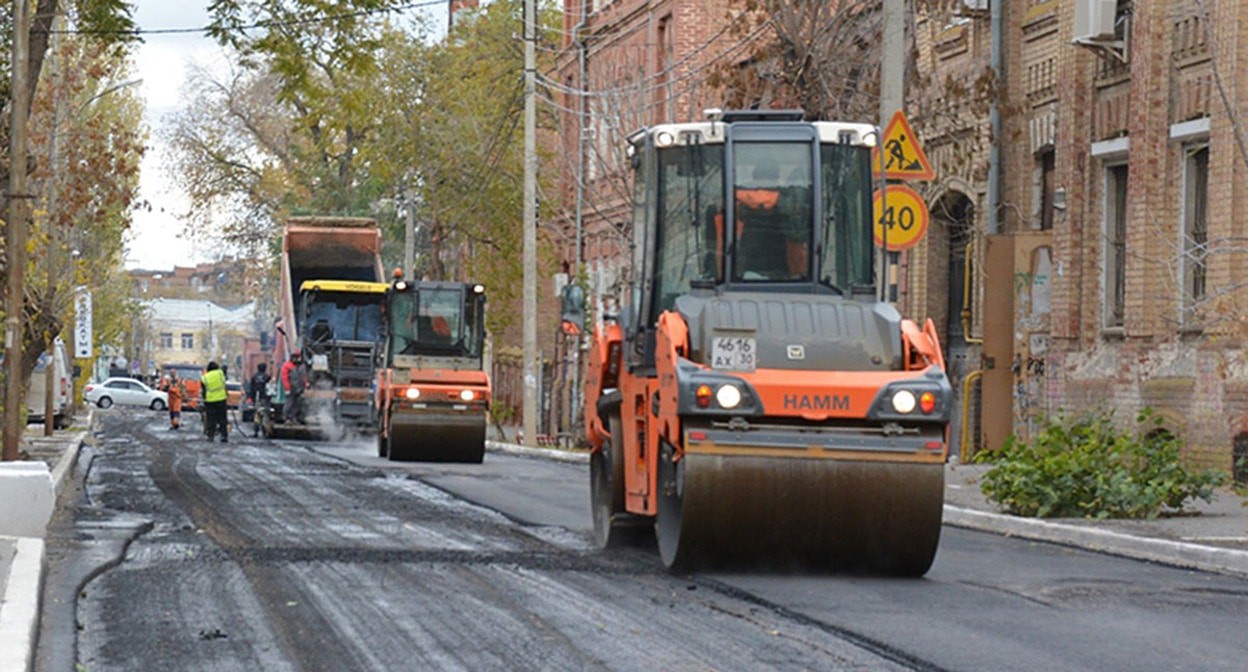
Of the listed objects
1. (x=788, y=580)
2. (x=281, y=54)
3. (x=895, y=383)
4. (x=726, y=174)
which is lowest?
(x=788, y=580)

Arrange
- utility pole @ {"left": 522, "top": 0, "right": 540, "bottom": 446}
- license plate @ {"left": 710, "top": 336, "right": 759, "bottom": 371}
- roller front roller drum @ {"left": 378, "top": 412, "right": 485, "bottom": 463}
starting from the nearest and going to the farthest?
1. license plate @ {"left": 710, "top": 336, "right": 759, "bottom": 371}
2. roller front roller drum @ {"left": 378, "top": 412, "right": 485, "bottom": 463}
3. utility pole @ {"left": 522, "top": 0, "right": 540, "bottom": 446}

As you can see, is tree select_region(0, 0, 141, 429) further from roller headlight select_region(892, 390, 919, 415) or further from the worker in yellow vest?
roller headlight select_region(892, 390, 919, 415)

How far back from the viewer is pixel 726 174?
1428cm

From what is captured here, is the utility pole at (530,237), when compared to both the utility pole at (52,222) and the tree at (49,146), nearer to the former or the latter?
the tree at (49,146)

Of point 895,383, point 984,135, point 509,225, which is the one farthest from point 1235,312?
point 509,225

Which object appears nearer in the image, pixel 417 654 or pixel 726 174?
pixel 417 654

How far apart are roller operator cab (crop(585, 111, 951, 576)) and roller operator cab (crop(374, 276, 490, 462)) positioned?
1699cm

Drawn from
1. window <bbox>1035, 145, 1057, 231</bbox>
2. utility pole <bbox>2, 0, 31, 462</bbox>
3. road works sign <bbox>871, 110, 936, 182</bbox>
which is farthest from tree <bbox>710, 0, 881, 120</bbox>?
utility pole <bbox>2, 0, 31, 462</bbox>

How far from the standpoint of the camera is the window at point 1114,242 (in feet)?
85.7

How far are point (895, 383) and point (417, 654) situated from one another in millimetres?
4325

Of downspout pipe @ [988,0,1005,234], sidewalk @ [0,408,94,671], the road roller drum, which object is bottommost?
the road roller drum

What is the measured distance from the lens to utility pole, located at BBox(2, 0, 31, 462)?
23.7m

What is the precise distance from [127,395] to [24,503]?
80.6 metres

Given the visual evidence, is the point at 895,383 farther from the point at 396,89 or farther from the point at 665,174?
the point at 396,89
